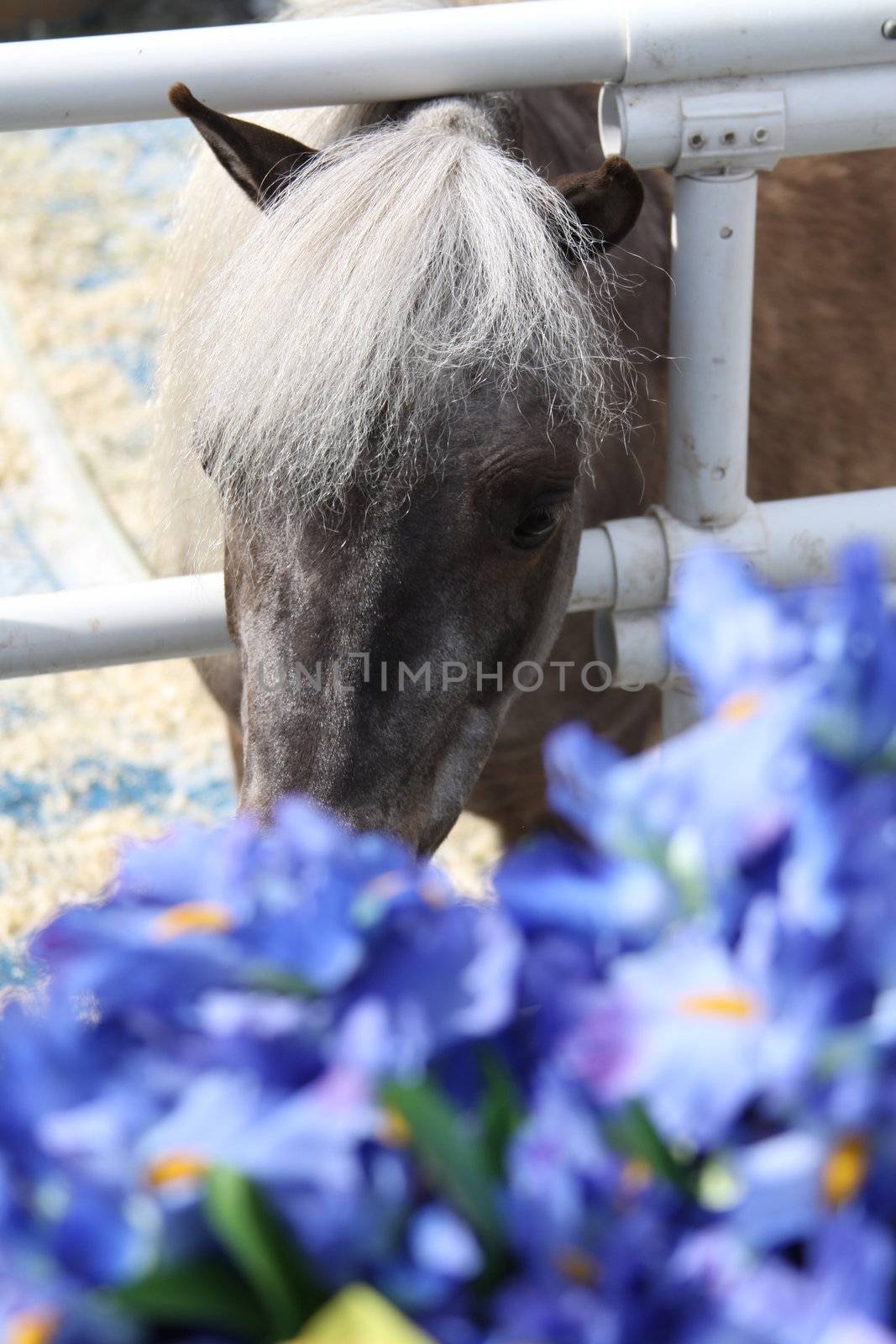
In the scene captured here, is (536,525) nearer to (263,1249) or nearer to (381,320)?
(381,320)

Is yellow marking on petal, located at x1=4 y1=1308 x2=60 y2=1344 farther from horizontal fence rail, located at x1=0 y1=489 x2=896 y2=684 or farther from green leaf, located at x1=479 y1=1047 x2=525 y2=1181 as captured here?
horizontal fence rail, located at x1=0 y1=489 x2=896 y2=684

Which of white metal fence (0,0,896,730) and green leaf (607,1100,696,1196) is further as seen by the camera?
white metal fence (0,0,896,730)

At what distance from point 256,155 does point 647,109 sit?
0.86 ft

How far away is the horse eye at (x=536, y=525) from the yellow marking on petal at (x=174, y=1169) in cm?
65

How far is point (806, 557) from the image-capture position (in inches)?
41.4

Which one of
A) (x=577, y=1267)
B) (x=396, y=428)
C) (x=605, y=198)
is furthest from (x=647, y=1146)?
(x=605, y=198)

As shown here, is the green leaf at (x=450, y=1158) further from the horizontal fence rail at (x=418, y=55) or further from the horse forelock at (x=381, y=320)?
the horizontal fence rail at (x=418, y=55)

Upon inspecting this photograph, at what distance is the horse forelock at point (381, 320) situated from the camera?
0.80 meters

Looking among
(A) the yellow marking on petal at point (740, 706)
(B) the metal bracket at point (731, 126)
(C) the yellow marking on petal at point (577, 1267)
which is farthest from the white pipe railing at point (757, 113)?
(C) the yellow marking on petal at point (577, 1267)

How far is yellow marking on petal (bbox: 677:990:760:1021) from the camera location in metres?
0.26

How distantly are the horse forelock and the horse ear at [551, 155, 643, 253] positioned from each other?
0.08 feet

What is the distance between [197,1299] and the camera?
0.25 metres

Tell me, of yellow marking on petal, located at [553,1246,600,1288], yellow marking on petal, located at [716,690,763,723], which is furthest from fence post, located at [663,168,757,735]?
yellow marking on petal, located at [553,1246,600,1288]

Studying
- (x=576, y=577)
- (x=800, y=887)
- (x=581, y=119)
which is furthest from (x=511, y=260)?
(x=800, y=887)
